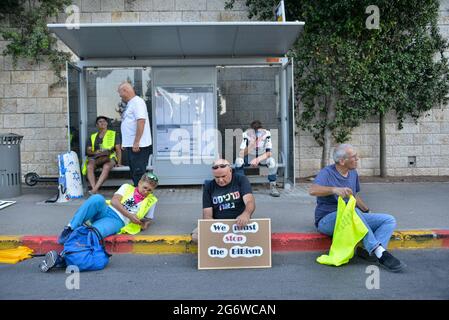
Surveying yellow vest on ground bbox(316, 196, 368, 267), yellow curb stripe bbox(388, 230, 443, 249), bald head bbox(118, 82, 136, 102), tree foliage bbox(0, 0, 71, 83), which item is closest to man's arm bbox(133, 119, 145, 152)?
bald head bbox(118, 82, 136, 102)

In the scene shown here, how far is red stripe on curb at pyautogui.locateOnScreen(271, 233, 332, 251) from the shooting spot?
548 centimetres

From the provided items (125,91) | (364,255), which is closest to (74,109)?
(125,91)

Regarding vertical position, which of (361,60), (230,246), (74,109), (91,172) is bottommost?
(230,246)

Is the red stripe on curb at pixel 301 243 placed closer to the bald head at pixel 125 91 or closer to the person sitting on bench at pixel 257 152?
the person sitting on bench at pixel 257 152

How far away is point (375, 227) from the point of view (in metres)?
5.00

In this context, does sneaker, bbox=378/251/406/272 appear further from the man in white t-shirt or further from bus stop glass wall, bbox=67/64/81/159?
bus stop glass wall, bbox=67/64/81/159

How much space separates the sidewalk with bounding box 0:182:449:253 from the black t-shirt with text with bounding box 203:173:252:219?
1.93 feet

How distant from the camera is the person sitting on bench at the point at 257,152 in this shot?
27.0ft

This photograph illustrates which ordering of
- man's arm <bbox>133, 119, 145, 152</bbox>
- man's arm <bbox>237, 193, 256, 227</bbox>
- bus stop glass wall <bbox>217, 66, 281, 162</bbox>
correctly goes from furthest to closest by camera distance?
1. bus stop glass wall <bbox>217, 66, 281, 162</bbox>
2. man's arm <bbox>133, 119, 145, 152</bbox>
3. man's arm <bbox>237, 193, 256, 227</bbox>

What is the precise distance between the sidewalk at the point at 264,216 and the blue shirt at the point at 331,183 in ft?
1.27

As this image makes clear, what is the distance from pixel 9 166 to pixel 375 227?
5905mm

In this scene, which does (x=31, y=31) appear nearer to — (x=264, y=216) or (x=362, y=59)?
(x=264, y=216)

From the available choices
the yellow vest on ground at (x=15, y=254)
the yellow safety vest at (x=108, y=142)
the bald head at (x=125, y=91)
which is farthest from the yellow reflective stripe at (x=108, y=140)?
the yellow vest on ground at (x=15, y=254)

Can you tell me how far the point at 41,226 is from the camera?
6.08 m
